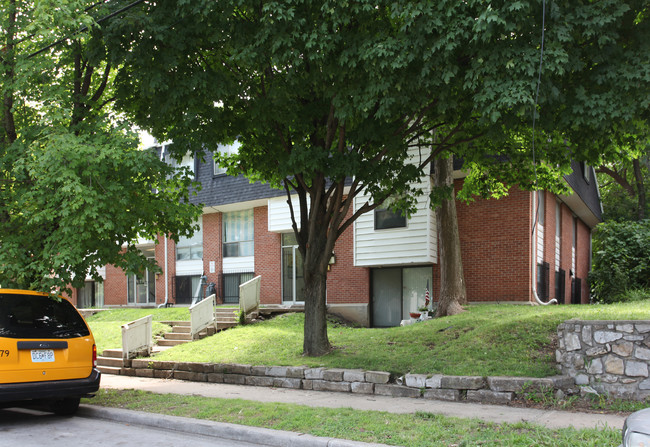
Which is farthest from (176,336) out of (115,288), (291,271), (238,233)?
(115,288)

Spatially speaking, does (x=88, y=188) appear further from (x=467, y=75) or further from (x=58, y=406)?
(x=467, y=75)

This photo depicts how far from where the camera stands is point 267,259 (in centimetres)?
2136

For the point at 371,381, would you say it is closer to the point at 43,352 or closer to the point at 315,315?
the point at 315,315

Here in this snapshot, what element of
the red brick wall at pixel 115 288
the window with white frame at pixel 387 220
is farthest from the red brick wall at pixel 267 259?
the red brick wall at pixel 115 288

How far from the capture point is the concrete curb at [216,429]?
623 centimetres

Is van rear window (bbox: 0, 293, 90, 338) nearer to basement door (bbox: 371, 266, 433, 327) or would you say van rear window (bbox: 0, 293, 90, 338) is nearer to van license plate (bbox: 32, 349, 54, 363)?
van license plate (bbox: 32, 349, 54, 363)

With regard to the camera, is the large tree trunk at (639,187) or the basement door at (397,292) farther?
the large tree trunk at (639,187)

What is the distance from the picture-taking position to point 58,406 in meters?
8.68

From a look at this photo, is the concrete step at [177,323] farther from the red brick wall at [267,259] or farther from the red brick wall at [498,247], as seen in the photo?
the red brick wall at [498,247]

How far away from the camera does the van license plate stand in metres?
7.57

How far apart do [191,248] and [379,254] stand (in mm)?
9963

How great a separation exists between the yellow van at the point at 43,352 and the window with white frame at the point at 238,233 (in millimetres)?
13629

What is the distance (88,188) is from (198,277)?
1569cm

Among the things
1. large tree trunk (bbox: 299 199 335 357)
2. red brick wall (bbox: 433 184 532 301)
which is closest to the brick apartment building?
red brick wall (bbox: 433 184 532 301)
